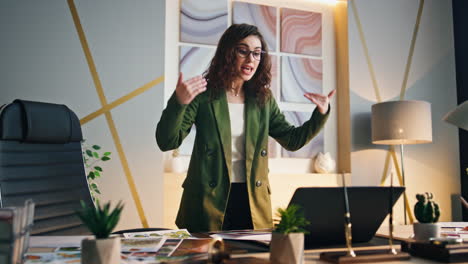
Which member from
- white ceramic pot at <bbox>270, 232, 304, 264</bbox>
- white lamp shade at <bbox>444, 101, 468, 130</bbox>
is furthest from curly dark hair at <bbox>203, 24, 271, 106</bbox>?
white ceramic pot at <bbox>270, 232, 304, 264</bbox>

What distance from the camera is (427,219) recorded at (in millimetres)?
1119

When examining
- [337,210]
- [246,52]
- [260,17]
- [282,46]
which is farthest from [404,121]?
[337,210]

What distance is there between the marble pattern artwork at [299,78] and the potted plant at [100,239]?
3.15 m

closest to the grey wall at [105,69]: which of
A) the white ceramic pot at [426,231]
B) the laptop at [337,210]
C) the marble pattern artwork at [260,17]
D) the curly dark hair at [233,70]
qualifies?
the marble pattern artwork at [260,17]

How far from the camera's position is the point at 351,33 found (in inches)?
155

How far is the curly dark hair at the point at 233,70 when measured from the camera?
7.14ft

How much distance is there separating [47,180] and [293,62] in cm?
269

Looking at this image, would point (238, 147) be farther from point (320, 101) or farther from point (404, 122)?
point (404, 122)

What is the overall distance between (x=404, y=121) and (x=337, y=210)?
2587 millimetres

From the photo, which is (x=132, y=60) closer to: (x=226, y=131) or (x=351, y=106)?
(x=226, y=131)

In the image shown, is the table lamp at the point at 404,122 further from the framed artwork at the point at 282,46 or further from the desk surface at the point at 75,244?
the desk surface at the point at 75,244

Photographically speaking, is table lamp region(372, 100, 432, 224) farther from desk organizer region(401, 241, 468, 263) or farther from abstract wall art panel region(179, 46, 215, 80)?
desk organizer region(401, 241, 468, 263)

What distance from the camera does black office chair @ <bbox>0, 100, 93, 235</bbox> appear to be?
1685 millimetres

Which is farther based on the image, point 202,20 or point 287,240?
point 202,20
